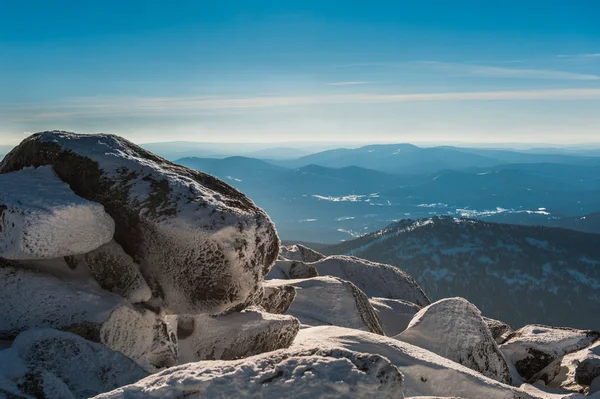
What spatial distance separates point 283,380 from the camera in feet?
24.0

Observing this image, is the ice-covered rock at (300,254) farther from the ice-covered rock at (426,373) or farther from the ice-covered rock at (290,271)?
the ice-covered rock at (426,373)

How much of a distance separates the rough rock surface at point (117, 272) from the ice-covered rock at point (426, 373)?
4.72 metres

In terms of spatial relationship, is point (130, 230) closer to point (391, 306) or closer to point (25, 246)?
point (25, 246)

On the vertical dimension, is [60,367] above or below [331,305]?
above

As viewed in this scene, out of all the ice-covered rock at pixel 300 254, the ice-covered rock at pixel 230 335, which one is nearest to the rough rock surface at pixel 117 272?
the ice-covered rock at pixel 230 335

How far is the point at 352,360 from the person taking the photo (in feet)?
25.5

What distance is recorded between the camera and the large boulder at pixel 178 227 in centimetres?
1205

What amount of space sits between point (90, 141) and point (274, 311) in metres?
9.28

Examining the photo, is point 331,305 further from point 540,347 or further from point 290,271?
point 540,347

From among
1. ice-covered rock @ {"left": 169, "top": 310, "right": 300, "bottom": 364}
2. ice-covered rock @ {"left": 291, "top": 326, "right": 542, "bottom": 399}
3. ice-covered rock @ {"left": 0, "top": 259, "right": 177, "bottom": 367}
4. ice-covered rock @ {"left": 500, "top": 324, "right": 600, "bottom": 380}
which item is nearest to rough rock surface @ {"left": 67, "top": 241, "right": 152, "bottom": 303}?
ice-covered rock @ {"left": 0, "top": 259, "right": 177, "bottom": 367}

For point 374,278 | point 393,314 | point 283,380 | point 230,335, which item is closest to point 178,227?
point 230,335

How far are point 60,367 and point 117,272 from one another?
337 centimetres

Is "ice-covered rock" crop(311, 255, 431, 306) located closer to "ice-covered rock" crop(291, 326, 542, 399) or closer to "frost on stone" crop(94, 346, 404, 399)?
"ice-covered rock" crop(291, 326, 542, 399)

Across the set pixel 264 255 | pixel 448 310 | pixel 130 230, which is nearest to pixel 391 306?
pixel 448 310
